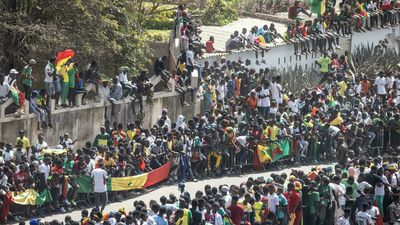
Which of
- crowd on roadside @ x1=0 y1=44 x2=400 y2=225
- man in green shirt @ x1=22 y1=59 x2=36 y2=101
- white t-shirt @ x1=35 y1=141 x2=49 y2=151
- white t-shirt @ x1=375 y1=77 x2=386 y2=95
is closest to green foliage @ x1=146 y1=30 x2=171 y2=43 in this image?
crowd on roadside @ x1=0 y1=44 x2=400 y2=225

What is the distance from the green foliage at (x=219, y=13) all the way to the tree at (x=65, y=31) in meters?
8.17

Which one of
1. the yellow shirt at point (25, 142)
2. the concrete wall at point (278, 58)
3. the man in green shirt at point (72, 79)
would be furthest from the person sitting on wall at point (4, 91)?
the concrete wall at point (278, 58)

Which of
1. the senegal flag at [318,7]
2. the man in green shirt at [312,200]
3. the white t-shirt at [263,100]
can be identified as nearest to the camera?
the man in green shirt at [312,200]

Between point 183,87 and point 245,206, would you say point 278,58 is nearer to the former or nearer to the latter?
point 183,87

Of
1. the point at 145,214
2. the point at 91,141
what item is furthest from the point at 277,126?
the point at 145,214

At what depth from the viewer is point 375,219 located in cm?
3666

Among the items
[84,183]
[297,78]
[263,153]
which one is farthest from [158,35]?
[84,183]

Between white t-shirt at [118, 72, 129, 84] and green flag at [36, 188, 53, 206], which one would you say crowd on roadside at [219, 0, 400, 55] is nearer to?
white t-shirt at [118, 72, 129, 84]

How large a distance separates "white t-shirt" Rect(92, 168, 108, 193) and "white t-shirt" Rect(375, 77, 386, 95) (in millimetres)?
15382

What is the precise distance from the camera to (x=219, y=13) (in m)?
55.6

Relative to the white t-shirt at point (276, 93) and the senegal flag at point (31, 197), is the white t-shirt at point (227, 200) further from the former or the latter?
the white t-shirt at point (276, 93)

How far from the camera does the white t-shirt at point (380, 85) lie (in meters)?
50.5

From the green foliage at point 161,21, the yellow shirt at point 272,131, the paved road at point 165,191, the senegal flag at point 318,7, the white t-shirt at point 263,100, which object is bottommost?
the paved road at point 165,191

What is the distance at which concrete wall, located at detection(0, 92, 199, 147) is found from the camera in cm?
4028
